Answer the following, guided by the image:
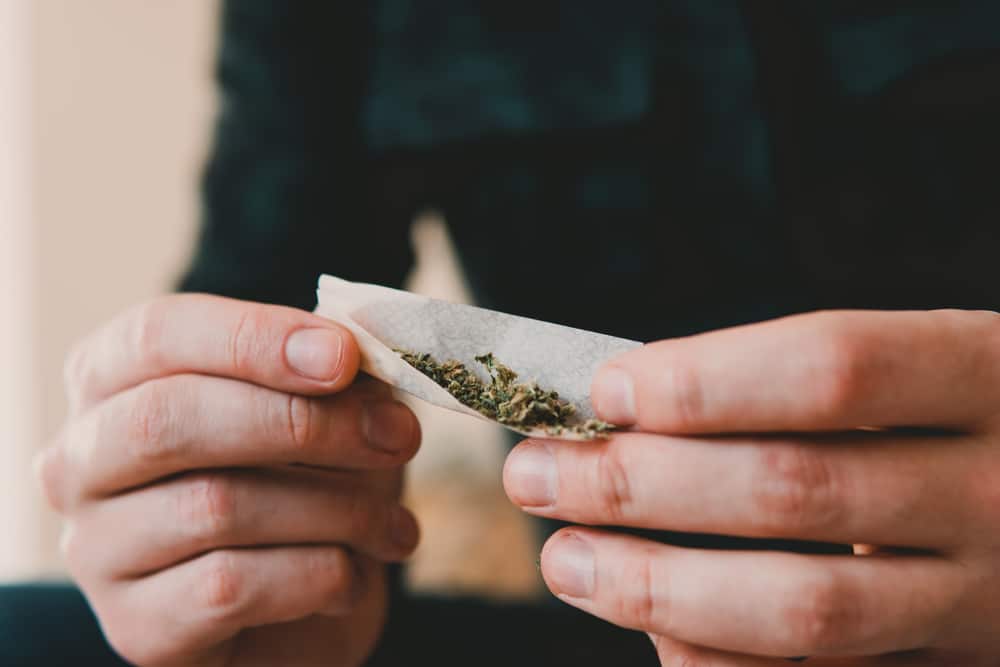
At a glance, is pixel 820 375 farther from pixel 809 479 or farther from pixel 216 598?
pixel 216 598

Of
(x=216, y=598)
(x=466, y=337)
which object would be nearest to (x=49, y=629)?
(x=216, y=598)

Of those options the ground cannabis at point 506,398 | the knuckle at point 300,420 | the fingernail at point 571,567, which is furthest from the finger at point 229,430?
the fingernail at point 571,567

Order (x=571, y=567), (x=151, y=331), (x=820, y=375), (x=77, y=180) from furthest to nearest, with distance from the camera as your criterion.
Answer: (x=77, y=180)
(x=151, y=331)
(x=571, y=567)
(x=820, y=375)

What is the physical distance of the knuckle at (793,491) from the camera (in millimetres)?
535

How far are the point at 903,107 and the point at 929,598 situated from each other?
38.8 inches

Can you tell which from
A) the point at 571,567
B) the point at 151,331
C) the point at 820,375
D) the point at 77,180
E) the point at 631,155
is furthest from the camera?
the point at 77,180

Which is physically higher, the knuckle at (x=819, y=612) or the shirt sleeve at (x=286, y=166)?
the shirt sleeve at (x=286, y=166)

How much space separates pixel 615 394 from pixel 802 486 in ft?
0.53

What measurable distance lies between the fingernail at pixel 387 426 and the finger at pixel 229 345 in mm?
75

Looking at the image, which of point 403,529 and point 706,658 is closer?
point 706,658

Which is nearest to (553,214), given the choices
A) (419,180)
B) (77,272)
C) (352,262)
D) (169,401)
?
(419,180)

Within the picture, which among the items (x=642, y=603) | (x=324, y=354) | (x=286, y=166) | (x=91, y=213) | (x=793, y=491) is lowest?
(x=642, y=603)

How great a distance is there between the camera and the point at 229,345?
26.3 inches

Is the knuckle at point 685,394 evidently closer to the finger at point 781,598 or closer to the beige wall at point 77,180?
the finger at point 781,598
